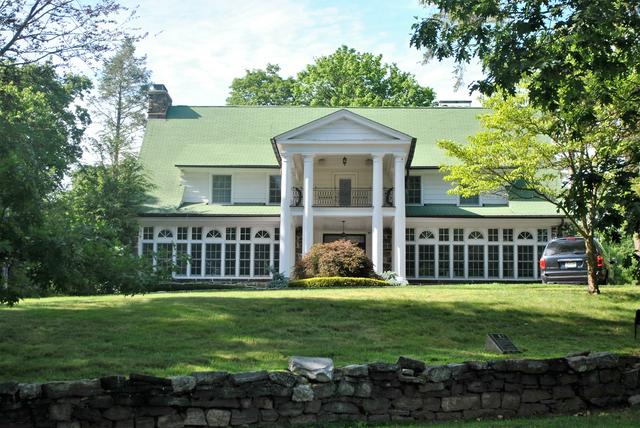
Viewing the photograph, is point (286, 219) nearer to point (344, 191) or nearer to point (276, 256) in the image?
point (276, 256)

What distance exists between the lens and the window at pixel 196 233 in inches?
1300

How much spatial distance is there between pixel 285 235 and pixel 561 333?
661 inches

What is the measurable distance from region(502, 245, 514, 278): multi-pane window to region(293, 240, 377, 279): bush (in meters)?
8.86

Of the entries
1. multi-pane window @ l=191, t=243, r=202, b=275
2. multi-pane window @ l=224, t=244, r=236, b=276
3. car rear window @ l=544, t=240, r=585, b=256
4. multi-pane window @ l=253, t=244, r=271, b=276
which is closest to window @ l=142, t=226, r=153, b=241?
multi-pane window @ l=191, t=243, r=202, b=275

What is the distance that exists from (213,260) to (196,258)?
0.78m

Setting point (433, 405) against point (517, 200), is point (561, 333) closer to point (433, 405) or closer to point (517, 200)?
point (433, 405)

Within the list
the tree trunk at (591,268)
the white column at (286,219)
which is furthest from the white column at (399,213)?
the tree trunk at (591,268)

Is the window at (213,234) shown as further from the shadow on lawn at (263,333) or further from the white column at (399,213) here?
the shadow on lawn at (263,333)

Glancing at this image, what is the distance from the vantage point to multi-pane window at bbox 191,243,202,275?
32656 millimetres

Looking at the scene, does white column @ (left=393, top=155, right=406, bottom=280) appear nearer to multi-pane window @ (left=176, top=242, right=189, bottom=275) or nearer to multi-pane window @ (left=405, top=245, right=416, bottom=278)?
multi-pane window @ (left=405, top=245, right=416, bottom=278)

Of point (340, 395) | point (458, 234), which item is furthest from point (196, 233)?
point (340, 395)

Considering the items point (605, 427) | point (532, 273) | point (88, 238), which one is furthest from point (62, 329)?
point (532, 273)

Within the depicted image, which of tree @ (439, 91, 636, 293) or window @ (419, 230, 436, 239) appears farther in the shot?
window @ (419, 230, 436, 239)

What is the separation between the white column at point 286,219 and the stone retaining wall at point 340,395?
19.6 m
